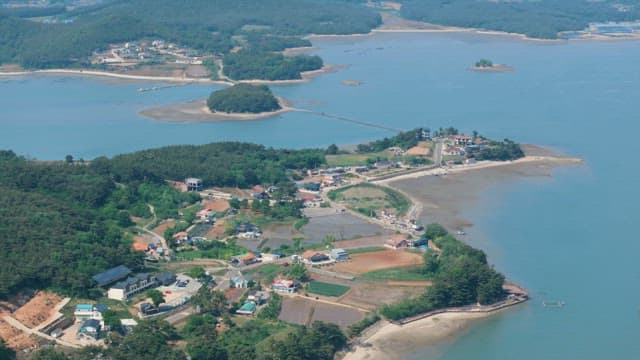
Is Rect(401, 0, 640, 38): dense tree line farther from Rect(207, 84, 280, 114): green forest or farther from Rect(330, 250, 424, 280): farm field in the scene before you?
Rect(330, 250, 424, 280): farm field

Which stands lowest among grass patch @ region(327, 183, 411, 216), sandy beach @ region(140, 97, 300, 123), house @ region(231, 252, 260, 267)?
sandy beach @ region(140, 97, 300, 123)

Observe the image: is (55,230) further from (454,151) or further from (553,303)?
(454,151)

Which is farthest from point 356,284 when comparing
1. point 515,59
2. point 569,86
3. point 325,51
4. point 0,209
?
point 325,51

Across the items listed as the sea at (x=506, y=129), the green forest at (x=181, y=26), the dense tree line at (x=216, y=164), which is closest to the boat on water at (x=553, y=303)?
the sea at (x=506, y=129)

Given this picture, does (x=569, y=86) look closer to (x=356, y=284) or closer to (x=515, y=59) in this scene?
(x=515, y=59)

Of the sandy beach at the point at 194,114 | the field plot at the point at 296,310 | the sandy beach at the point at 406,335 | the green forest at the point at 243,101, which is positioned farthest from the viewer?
the green forest at the point at 243,101

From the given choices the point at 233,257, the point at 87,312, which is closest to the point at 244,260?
the point at 233,257

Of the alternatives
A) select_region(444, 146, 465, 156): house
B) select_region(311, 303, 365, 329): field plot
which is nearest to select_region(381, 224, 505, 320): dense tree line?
select_region(311, 303, 365, 329): field plot

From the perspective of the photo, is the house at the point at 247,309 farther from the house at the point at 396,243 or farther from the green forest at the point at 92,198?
the house at the point at 396,243
